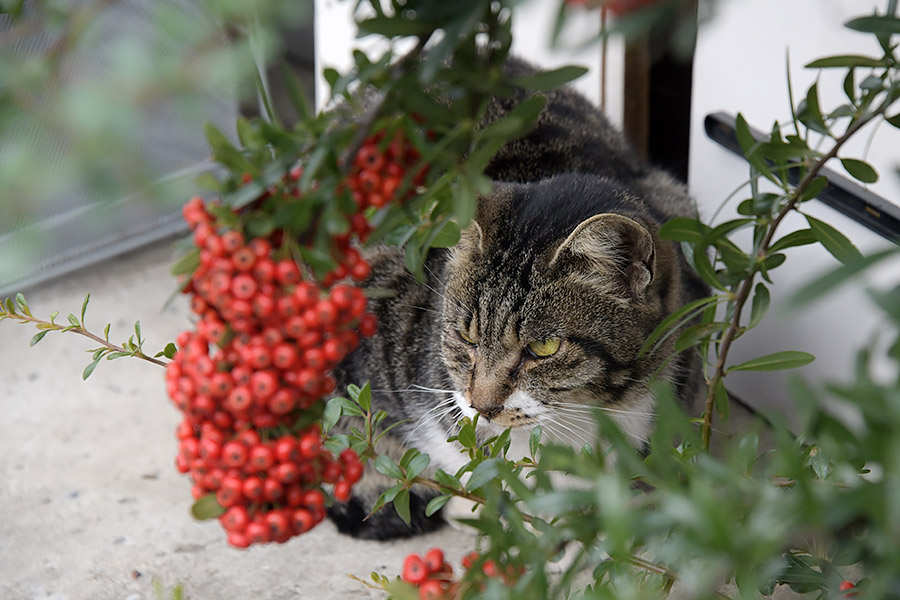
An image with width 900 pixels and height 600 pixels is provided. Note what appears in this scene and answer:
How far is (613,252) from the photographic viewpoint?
1.25 m

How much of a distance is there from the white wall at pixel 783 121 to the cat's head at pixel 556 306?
0.94 ft

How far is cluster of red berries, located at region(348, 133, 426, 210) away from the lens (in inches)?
25.5

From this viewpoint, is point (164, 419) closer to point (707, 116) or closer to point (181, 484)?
point (181, 484)

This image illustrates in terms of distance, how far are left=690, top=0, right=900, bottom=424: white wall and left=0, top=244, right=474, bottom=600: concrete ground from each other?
73 cm

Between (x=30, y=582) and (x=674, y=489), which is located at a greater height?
(x=674, y=489)

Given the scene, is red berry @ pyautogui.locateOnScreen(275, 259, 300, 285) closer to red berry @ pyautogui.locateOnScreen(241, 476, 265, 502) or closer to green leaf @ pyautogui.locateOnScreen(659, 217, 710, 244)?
red berry @ pyautogui.locateOnScreen(241, 476, 265, 502)

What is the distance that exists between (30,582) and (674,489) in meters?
1.32

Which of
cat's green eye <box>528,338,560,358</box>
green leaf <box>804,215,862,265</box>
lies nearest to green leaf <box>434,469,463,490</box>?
cat's green eye <box>528,338,560,358</box>

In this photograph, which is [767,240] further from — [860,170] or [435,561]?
[435,561]

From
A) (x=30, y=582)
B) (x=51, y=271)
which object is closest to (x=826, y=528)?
(x=30, y=582)

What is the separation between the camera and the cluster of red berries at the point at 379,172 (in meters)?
0.65

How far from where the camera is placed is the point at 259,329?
65 centimetres

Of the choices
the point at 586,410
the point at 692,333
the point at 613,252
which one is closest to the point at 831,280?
the point at 692,333

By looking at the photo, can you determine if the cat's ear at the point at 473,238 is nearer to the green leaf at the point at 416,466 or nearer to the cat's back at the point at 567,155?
the cat's back at the point at 567,155
